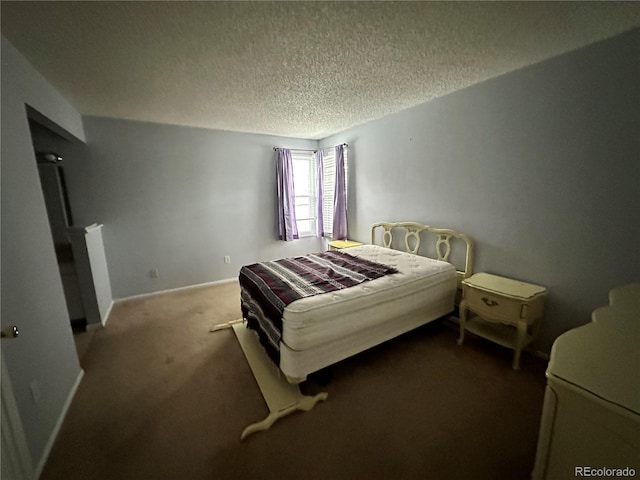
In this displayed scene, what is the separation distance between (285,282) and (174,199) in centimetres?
255

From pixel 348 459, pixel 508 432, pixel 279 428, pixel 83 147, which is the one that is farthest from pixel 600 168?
pixel 83 147

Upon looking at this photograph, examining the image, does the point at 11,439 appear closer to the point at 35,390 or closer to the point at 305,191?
the point at 35,390

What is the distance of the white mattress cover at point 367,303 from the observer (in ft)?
5.68

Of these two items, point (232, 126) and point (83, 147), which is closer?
point (83, 147)

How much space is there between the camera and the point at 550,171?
200 cm

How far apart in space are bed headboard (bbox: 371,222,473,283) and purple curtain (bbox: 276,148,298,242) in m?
1.58

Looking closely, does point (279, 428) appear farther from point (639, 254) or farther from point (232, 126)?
point (232, 126)

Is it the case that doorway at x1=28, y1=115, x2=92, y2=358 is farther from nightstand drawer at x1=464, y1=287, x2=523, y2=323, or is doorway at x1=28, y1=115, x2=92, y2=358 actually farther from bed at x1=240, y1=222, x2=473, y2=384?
nightstand drawer at x1=464, y1=287, x2=523, y2=323

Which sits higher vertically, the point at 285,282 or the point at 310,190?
the point at 310,190

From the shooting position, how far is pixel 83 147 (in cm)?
312

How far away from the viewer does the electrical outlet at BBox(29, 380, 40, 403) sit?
4.51ft

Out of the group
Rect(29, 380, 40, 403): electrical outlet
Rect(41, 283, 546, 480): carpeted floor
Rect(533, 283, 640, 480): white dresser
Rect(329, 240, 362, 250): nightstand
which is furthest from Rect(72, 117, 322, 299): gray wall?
Rect(533, 283, 640, 480): white dresser

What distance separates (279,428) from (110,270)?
3.24 meters

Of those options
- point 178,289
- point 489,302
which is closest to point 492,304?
point 489,302
